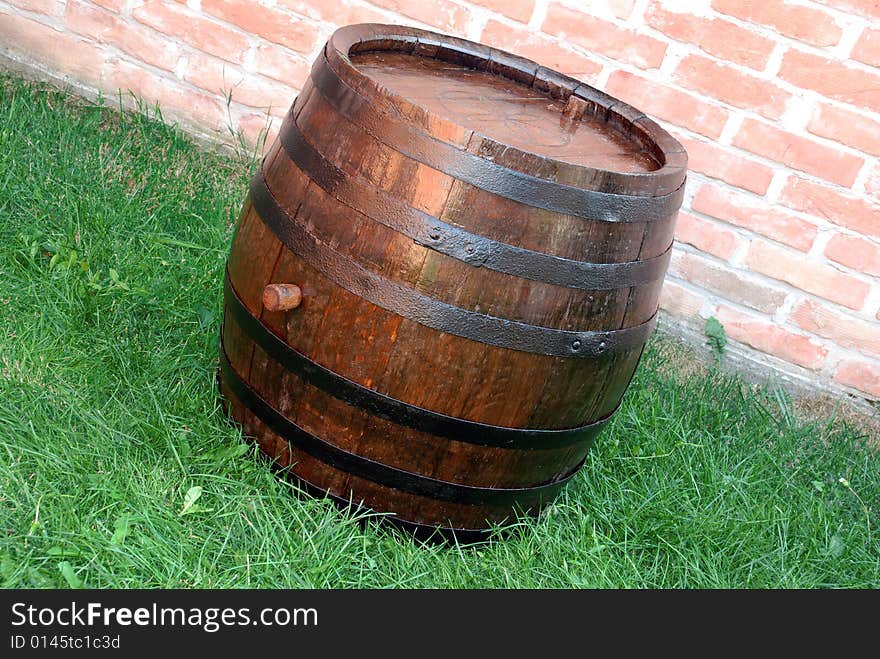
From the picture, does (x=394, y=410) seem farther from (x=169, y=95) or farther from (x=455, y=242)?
(x=169, y=95)

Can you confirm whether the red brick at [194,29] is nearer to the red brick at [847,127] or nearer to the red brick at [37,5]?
the red brick at [37,5]

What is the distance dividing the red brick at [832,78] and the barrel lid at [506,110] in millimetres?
838

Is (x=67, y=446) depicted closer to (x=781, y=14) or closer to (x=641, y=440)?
(x=641, y=440)

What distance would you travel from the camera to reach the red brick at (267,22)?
3.25m

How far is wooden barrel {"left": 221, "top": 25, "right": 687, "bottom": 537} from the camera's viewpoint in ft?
5.98

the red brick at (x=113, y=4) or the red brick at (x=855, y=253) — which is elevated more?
the red brick at (x=855, y=253)

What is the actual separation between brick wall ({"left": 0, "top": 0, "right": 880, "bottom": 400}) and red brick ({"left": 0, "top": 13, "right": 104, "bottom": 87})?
15mm

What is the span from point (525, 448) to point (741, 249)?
4.64ft

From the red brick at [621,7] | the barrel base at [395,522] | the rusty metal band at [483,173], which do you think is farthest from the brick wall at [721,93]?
the barrel base at [395,522]

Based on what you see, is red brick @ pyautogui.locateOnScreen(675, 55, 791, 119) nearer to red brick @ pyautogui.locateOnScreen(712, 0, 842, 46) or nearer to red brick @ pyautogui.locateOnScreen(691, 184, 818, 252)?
red brick @ pyautogui.locateOnScreen(712, 0, 842, 46)

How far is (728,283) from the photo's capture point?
125 inches

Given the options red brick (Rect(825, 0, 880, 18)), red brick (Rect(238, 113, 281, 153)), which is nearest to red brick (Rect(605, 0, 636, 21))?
red brick (Rect(825, 0, 880, 18))

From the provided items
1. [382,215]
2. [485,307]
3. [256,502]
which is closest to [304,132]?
[382,215]

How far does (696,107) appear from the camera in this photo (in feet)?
9.82
